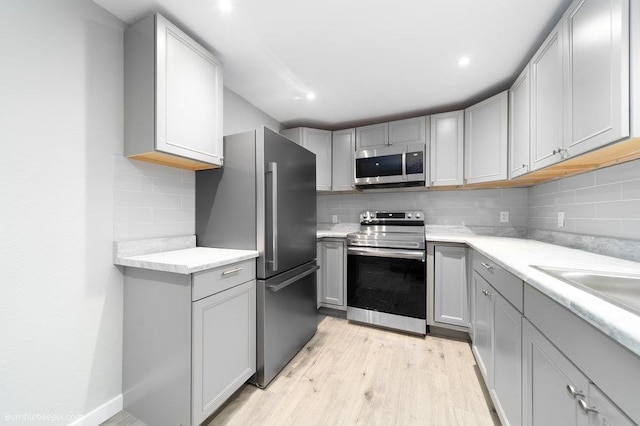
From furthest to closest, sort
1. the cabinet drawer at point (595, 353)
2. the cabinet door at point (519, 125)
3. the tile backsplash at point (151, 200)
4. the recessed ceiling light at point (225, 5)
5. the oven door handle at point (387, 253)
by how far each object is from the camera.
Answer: the oven door handle at point (387, 253)
the cabinet door at point (519, 125)
the tile backsplash at point (151, 200)
the recessed ceiling light at point (225, 5)
the cabinet drawer at point (595, 353)

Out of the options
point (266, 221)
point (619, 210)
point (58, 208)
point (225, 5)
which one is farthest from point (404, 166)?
point (58, 208)

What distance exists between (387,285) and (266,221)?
1.48 meters

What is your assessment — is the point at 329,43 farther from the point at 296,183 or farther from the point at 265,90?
the point at 296,183

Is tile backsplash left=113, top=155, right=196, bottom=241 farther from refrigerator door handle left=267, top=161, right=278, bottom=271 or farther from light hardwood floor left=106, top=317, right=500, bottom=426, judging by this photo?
light hardwood floor left=106, top=317, right=500, bottom=426

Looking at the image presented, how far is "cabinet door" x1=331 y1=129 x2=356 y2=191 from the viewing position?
120 inches

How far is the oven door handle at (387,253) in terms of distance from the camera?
90.6 inches

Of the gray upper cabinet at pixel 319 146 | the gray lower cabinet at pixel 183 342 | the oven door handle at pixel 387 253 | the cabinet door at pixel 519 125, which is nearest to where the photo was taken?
the gray lower cabinet at pixel 183 342

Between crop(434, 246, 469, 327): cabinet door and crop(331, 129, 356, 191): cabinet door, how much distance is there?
1328 mm

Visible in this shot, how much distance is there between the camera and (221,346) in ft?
4.44

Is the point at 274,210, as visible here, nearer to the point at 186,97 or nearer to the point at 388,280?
the point at 186,97

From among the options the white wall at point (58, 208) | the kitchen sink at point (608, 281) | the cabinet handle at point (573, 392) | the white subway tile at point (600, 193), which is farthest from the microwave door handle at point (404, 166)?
the white wall at point (58, 208)

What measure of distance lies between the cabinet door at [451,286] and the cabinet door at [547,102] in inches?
38.1

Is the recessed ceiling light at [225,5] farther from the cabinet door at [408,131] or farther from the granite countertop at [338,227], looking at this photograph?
the granite countertop at [338,227]

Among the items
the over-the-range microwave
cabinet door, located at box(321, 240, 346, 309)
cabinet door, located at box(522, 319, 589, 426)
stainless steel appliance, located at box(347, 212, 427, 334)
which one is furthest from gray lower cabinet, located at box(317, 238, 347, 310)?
cabinet door, located at box(522, 319, 589, 426)
